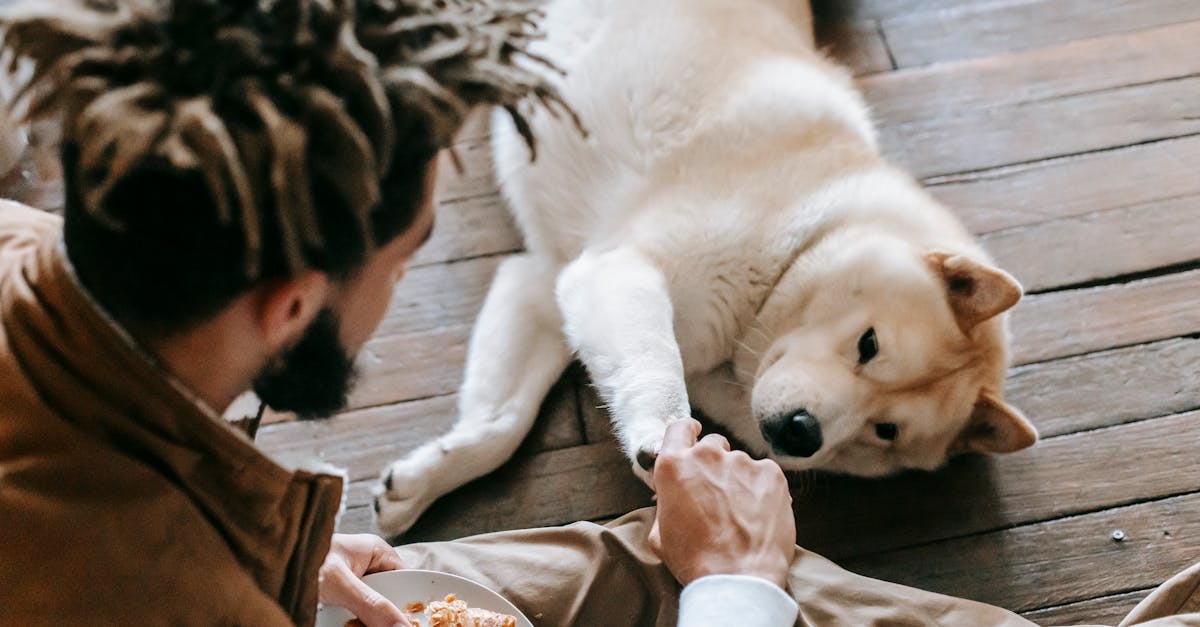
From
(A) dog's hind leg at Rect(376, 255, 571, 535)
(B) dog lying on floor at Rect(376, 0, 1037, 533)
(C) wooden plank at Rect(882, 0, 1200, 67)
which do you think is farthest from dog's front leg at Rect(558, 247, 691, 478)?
(C) wooden plank at Rect(882, 0, 1200, 67)

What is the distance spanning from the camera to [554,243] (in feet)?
7.38

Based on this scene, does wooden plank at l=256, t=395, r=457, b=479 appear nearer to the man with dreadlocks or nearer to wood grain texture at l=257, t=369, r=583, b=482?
wood grain texture at l=257, t=369, r=583, b=482

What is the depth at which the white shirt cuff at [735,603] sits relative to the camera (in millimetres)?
1373

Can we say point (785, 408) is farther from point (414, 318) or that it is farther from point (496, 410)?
point (414, 318)

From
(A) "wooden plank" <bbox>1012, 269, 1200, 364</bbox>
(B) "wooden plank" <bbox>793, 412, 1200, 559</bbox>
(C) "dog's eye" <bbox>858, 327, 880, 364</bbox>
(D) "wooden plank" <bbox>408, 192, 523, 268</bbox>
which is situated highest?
(C) "dog's eye" <bbox>858, 327, 880, 364</bbox>

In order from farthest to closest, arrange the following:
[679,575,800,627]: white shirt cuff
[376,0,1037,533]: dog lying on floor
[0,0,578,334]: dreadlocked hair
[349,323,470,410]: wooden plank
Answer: [349,323,470,410]: wooden plank < [376,0,1037,533]: dog lying on floor < [679,575,800,627]: white shirt cuff < [0,0,578,334]: dreadlocked hair

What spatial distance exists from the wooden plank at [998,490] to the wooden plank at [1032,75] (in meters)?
0.99

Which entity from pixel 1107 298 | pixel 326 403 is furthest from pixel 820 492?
pixel 326 403

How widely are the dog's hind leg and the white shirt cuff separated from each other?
706 mm

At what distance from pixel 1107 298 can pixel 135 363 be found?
2.19 meters

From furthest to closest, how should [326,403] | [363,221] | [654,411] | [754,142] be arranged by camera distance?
[754,142] → [654,411] → [326,403] → [363,221]

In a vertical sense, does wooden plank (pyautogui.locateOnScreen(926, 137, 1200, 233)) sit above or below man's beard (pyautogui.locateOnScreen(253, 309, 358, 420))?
below

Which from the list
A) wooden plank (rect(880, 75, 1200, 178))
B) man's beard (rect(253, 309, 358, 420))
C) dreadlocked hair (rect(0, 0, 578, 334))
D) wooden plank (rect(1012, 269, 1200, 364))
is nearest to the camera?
dreadlocked hair (rect(0, 0, 578, 334))

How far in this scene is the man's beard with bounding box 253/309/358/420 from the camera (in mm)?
1127
